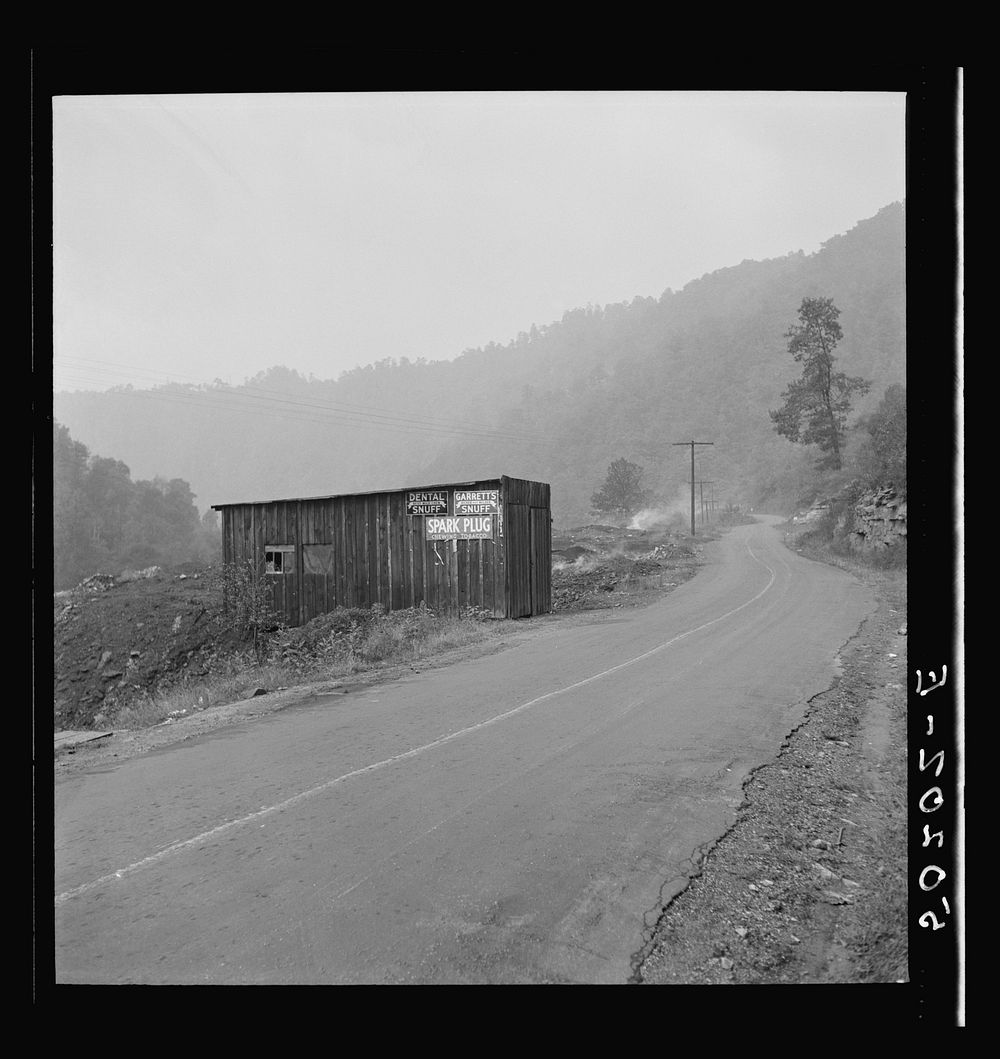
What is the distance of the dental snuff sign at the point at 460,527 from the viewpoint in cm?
1859

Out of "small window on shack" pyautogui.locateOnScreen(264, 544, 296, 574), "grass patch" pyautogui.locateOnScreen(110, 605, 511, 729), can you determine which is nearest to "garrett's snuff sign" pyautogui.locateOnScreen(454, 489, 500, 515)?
"grass patch" pyautogui.locateOnScreen(110, 605, 511, 729)

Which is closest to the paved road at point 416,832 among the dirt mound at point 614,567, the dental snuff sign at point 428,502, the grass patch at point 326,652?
the grass patch at point 326,652

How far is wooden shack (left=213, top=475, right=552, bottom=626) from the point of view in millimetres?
18516

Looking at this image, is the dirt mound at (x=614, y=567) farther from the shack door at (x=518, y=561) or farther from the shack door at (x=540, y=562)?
the shack door at (x=518, y=561)

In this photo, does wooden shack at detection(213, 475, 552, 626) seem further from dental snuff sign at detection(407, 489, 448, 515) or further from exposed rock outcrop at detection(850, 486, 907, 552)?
exposed rock outcrop at detection(850, 486, 907, 552)

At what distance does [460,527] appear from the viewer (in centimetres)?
1894

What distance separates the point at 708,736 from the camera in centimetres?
591

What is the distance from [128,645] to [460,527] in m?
12.1

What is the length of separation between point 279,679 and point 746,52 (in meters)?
10.2

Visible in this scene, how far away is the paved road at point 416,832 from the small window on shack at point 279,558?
14.8m

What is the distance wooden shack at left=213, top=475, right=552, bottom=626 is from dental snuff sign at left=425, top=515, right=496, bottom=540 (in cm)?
3
